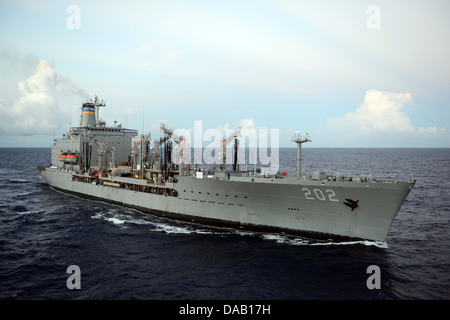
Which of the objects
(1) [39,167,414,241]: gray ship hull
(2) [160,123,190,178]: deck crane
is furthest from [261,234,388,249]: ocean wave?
(2) [160,123,190,178]: deck crane

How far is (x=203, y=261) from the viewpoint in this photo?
58.5 feet

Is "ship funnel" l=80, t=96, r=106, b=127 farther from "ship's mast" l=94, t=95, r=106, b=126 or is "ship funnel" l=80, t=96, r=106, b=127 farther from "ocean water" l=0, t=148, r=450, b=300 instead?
"ocean water" l=0, t=148, r=450, b=300

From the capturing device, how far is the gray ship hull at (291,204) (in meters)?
18.9

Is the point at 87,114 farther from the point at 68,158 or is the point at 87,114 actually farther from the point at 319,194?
the point at 319,194

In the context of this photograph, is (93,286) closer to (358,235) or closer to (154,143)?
(358,235)

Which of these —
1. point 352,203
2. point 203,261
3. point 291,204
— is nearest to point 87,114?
point 203,261

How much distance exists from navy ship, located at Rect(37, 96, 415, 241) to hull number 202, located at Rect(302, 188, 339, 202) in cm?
6

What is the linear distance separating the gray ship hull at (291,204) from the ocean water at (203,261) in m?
0.90
